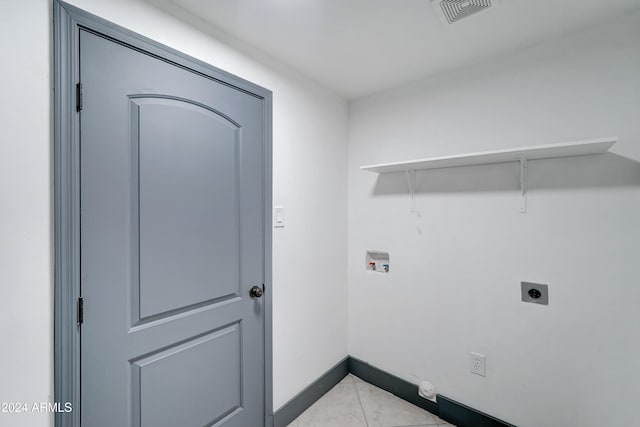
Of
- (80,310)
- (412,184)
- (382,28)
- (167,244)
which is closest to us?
(80,310)

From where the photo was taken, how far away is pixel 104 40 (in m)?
1.10

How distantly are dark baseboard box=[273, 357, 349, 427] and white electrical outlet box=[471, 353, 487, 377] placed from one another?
0.99m

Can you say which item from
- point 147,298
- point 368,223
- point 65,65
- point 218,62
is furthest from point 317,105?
point 147,298

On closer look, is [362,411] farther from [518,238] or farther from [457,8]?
[457,8]

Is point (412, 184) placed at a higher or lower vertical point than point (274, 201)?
higher

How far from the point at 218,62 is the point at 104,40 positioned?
51 centimetres

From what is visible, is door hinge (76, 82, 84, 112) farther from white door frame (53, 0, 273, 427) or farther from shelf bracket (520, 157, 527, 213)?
shelf bracket (520, 157, 527, 213)

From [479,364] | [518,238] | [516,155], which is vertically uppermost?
[516,155]

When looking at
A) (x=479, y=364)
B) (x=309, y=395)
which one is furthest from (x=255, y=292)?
(x=479, y=364)

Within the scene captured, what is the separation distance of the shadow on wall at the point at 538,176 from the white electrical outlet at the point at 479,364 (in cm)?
105

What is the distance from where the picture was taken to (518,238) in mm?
1663

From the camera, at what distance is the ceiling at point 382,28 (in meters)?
1.32

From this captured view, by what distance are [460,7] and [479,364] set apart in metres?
2.00

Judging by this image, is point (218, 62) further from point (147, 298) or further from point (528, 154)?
point (528, 154)
